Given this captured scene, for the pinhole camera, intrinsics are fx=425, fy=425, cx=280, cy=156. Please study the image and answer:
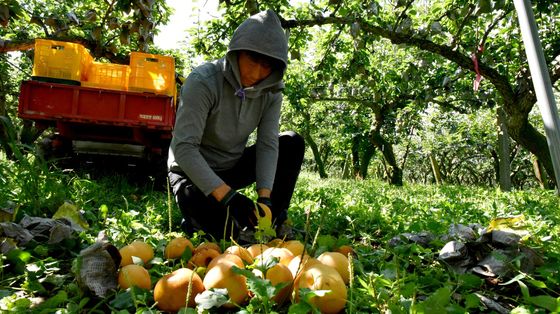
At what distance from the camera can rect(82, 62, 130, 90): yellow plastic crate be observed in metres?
6.41

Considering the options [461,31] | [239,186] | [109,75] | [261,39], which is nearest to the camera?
[261,39]

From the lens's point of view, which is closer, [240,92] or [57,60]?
[240,92]

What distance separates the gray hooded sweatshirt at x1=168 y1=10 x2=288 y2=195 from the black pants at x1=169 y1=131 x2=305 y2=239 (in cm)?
9

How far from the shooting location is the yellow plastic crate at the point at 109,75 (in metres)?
6.41

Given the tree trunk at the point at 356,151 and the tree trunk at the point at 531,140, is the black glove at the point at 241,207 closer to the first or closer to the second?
the tree trunk at the point at 531,140

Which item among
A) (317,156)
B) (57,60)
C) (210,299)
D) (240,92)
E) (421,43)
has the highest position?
(421,43)

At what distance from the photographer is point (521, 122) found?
24.6ft

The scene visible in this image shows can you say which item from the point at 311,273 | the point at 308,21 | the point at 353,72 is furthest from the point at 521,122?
the point at 311,273

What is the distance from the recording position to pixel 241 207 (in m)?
2.44

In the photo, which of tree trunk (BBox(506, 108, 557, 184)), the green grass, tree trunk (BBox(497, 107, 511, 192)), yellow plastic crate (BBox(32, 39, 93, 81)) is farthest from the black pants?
tree trunk (BBox(497, 107, 511, 192))

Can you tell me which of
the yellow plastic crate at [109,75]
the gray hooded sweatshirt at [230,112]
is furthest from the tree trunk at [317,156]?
the gray hooded sweatshirt at [230,112]

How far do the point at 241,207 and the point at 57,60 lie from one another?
4780mm

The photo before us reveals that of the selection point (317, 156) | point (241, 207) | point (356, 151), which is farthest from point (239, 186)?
point (317, 156)

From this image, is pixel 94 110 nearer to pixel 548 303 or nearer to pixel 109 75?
pixel 109 75
